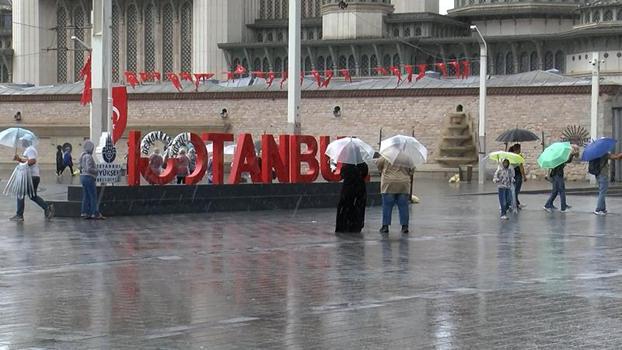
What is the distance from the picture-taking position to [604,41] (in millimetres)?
66438

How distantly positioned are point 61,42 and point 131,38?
5.08 metres

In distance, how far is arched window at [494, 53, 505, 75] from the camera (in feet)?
235

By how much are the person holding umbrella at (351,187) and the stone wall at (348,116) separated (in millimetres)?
33088

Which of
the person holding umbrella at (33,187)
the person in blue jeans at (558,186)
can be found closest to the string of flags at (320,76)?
the person in blue jeans at (558,186)

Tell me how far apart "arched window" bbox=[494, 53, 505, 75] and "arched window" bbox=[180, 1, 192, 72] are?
1934 centimetres

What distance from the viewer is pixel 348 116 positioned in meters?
59.7

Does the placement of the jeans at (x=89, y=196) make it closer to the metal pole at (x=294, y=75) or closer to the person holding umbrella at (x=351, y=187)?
the person holding umbrella at (x=351, y=187)

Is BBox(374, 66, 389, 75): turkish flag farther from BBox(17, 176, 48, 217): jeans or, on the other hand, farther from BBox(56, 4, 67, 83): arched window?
BBox(17, 176, 48, 217): jeans

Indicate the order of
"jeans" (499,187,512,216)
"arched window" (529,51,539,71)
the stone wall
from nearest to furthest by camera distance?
"jeans" (499,187,512,216), the stone wall, "arched window" (529,51,539,71)

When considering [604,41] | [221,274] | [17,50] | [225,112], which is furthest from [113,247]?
[17,50]

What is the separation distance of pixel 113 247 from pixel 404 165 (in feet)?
17.8

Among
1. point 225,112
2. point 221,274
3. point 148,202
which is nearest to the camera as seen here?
point 221,274

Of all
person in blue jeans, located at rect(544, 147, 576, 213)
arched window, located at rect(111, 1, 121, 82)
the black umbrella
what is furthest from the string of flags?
person in blue jeans, located at rect(544, 147, 576, 213)

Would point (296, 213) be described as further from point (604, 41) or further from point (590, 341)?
point (604, 41)
